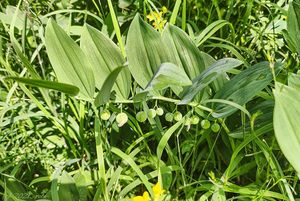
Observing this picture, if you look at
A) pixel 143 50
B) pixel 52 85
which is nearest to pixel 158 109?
pixel 143 50

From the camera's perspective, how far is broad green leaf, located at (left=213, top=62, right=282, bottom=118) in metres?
0.78

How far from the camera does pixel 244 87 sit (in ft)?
2.67

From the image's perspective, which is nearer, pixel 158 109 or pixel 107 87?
pixel 107 87

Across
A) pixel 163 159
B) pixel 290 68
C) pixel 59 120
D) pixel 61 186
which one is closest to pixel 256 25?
pixel 290 68

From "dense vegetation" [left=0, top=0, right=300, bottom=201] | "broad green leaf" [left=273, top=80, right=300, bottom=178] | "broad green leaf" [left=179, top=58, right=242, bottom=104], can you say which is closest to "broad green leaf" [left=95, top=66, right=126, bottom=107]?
"dense vegetation" [left=0, top=0, right=300, bottom=201]

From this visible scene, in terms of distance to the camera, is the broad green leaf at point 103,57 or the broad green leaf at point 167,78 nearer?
the broad green leaf at point 167,78

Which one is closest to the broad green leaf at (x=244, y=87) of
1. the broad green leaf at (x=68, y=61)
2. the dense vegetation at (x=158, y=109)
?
the dense vegetation at (x=158, y=109)

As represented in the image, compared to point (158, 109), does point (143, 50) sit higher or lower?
higher

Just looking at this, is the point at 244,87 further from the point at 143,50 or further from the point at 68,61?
the point at 68,61

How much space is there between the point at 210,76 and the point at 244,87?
0.10m

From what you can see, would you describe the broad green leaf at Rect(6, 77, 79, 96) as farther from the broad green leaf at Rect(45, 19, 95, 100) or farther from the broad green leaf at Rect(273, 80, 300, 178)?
the broad green leaf at Rect(273, 80, 300, 178)

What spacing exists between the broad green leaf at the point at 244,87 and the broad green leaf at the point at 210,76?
0.07 m

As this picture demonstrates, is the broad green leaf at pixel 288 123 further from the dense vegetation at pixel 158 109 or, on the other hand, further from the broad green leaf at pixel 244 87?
the broad green leaf at pixel 244 87

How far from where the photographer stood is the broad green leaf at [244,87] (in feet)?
2.57
